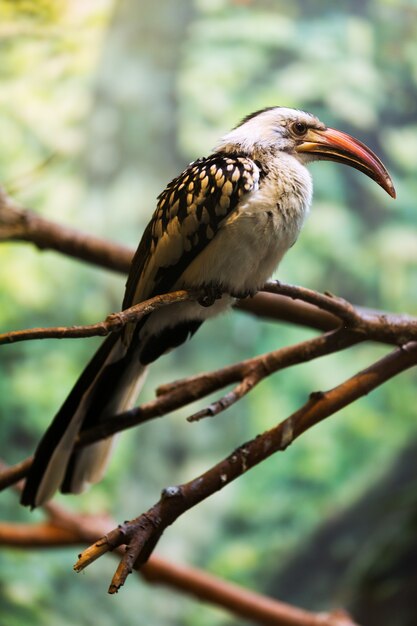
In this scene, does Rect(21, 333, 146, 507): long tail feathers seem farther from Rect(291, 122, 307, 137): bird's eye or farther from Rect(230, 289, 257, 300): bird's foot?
Rect(291, 122, 307, 137): bird's eye

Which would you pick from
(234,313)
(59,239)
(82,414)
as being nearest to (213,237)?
(82,414)

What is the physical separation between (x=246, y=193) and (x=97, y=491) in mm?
2115

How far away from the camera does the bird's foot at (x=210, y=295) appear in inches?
47.7

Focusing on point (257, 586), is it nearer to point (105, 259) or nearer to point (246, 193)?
point (105, 259)

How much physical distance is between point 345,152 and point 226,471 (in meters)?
0.60

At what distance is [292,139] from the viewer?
1.29 m

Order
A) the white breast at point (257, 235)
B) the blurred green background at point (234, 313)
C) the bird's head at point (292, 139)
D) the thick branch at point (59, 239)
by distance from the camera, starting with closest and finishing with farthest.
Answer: the white breast at point (257, 235) < the bird's head at point (292, 139) < the thick branch at point (59, 239) < the blurred green background at point (234, 313)

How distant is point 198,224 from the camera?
1161 millimetres

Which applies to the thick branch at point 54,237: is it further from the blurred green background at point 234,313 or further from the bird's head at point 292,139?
the blurred green background at point 234,313

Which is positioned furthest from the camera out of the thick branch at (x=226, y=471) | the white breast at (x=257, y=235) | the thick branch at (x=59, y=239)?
the thick branch at (x=59, y=239)

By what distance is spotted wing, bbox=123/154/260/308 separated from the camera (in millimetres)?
1148

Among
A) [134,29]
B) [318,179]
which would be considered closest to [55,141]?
[134,29]

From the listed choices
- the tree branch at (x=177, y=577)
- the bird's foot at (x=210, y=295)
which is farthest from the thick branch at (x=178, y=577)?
the bird's foot at (x=210, y=295)

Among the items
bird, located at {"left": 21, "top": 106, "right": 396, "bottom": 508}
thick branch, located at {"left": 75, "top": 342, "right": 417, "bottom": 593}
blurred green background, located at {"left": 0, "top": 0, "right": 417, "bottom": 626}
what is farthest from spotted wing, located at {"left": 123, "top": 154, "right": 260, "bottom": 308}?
blurred green background, located at {"left": 0, "top": 0, "right": 417, "bottom": 626}
